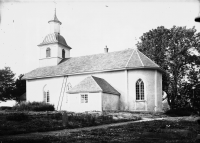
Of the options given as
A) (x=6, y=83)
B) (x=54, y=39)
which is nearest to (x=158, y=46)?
(x=54, y=39)

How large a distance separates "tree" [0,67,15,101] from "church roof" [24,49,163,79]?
46.6 ft

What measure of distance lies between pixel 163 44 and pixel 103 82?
42.7 ft

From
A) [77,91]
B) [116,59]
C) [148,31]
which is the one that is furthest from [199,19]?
[148,31]

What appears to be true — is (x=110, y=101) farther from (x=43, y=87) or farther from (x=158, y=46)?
(x=158, y=46)

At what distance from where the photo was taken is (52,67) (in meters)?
39.7

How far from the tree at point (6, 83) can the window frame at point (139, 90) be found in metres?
31.6

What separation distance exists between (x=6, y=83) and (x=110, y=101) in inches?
1263

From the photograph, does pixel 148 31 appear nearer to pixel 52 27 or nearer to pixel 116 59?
pixel 116 59

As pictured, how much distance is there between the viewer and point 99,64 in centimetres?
3481

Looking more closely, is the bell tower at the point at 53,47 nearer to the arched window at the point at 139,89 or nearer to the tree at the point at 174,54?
the tree at the point at 174,54

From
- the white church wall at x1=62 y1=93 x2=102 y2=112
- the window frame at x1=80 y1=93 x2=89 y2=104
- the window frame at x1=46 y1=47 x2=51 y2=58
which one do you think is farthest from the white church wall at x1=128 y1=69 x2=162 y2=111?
the window frame at x1=46 y1=47 x2=51 y2=58

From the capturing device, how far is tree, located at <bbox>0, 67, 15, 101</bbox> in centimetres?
5118

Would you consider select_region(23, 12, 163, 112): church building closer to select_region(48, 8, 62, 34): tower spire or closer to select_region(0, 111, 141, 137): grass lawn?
select_region(48, 8, 62, 34): tower spire

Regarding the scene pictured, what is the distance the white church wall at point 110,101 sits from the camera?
95.6ft
